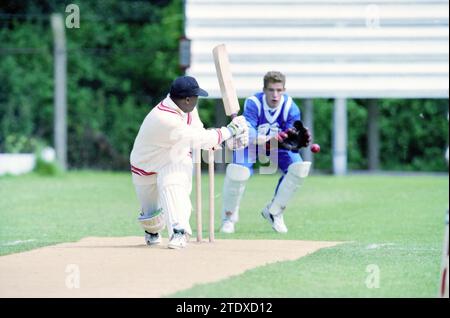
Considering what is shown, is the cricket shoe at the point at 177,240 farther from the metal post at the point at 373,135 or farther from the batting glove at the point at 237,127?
the metal post at the point at 373,135

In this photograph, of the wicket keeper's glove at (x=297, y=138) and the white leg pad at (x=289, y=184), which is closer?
the wicket keeper's glove at (x=297, y=138)

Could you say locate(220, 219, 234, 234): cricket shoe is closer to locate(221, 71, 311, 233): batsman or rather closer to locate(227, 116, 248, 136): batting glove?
locate(221, 71, 311, 233): batsman

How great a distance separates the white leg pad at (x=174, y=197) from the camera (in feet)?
36.9

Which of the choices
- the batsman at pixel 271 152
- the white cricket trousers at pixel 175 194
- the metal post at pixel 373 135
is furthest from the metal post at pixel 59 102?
the white cricket trousers at pixel 175 194

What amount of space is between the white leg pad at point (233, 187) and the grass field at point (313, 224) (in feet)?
0.98

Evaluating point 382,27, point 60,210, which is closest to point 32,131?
point 382,27

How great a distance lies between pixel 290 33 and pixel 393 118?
970 cm

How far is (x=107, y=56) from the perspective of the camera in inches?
1609

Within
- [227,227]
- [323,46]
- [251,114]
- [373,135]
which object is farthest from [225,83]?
[373,135]

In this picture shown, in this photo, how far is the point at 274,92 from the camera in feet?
45.3

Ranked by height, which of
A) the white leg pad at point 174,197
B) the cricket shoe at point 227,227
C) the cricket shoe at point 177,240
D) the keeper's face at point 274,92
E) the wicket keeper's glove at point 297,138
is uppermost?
the keeper's face at point 274,92

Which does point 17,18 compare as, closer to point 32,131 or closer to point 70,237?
point 32,131

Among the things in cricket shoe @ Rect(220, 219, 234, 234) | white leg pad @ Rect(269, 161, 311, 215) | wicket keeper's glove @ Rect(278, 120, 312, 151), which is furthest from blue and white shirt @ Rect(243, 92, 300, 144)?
cricket shoe @ Rect(220, 219, 234, 234)

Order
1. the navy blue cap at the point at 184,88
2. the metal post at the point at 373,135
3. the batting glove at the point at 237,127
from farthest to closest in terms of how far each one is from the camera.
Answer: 1. the metal post at the point at 373,135
2. the batting glove at the point at 237,127
3. the navy blue cap at the point at 184,88
